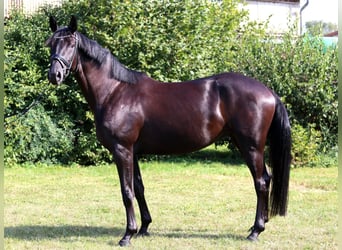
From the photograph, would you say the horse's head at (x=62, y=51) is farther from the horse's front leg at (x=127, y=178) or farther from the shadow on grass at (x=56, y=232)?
the shadow on grass at (x=56, y=232)

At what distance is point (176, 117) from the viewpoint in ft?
15.8

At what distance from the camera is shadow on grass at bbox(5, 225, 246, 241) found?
5.05m

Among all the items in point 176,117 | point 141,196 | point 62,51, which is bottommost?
point 141,196

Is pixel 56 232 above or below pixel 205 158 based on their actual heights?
above

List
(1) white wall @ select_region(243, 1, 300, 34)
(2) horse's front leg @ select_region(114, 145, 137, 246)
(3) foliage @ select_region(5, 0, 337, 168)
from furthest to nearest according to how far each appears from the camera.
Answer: (1) white wall @ select_region(243, 1, 300, 34), (3) foliage @ select_region(5, 0, 337, 168), (2) horse's front leg @ select_region(114, 145, 137, 246)

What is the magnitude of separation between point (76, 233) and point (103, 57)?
1.90 meters

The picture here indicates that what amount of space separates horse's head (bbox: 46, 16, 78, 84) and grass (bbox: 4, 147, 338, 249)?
166 cm

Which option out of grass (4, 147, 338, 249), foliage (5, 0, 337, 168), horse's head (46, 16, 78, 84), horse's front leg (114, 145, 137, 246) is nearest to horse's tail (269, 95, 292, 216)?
grass (4, 147, 338, 249)

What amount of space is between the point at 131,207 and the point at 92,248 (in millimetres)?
534

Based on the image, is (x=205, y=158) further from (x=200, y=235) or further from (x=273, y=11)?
(x=273, y=11)

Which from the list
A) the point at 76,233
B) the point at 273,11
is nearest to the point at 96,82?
the point at 76,233

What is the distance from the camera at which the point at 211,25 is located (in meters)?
11.4

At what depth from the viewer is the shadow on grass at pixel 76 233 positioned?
16.6ft

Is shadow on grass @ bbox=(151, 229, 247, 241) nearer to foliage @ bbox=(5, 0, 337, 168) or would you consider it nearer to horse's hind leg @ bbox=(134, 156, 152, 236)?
horse's hind leg @ bbox=(134, 156, 152, 236)
